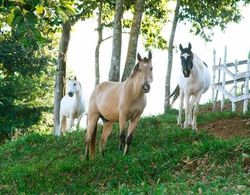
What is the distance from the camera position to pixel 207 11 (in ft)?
73.6

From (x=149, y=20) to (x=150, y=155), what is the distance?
49.4 ft

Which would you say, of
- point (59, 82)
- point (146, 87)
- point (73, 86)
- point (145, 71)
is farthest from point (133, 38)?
point (146, 87)

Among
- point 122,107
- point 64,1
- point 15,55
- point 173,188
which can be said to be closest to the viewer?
point 64,1

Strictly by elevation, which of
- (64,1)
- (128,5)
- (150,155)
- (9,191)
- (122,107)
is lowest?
(9,191)

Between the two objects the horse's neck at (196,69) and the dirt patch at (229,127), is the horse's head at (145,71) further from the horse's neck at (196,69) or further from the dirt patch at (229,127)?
the horse's neck at (196,69)

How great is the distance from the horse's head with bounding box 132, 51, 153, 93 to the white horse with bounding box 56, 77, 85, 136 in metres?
7.39

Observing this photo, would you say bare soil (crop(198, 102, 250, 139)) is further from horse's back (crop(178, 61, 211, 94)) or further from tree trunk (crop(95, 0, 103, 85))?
tree trunk (crop(95, 0, 103, 85))

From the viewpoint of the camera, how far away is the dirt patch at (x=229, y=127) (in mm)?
12030

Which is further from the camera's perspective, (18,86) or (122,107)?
(18,86)

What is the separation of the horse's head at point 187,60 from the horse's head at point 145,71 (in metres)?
2.83

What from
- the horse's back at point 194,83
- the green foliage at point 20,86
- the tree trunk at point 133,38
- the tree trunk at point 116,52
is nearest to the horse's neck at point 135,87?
the horse's back at point 194,83

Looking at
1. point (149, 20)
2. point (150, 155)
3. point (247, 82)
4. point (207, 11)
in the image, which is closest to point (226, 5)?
point (207, 11)

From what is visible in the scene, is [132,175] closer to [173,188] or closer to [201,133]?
[173,188]

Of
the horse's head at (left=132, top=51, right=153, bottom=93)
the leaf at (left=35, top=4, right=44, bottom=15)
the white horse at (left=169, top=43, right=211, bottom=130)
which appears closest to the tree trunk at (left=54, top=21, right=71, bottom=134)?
the white horse at (left=169, top=43, right=211, bottom=130)
